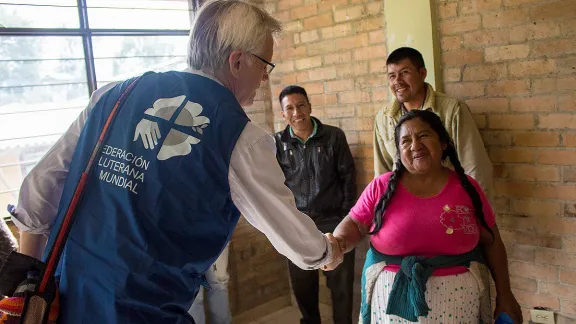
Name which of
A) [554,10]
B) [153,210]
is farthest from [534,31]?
[153,210]

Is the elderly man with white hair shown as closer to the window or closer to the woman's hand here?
the woman's hand

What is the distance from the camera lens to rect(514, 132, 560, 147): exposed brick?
8.62 ft

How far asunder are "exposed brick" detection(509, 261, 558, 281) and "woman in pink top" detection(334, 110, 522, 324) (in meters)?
0.77

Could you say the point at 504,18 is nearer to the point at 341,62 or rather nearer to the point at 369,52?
A: the point at 369,52

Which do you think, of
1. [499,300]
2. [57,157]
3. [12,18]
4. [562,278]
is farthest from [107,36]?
[562,278]

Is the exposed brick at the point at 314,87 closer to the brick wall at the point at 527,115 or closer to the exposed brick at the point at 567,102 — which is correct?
the brick wall at the point at 527,115

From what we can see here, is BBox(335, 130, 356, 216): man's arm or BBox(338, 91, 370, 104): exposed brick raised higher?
BBox(338, 91, 370, 104): exposed brick

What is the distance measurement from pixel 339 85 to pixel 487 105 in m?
1.10

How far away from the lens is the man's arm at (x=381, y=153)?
10.2ft

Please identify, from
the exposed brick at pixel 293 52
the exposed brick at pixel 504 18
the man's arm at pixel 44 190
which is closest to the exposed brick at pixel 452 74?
the exposed brick at pixel 504 18

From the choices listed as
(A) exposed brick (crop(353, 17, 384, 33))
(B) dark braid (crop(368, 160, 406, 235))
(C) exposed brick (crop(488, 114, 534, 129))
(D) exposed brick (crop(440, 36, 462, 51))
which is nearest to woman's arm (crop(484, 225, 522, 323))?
(B) dark braid (crop(368, 160, 406, 235))

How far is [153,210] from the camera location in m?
1.18

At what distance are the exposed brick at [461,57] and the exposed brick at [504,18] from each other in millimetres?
156

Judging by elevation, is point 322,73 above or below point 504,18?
below
